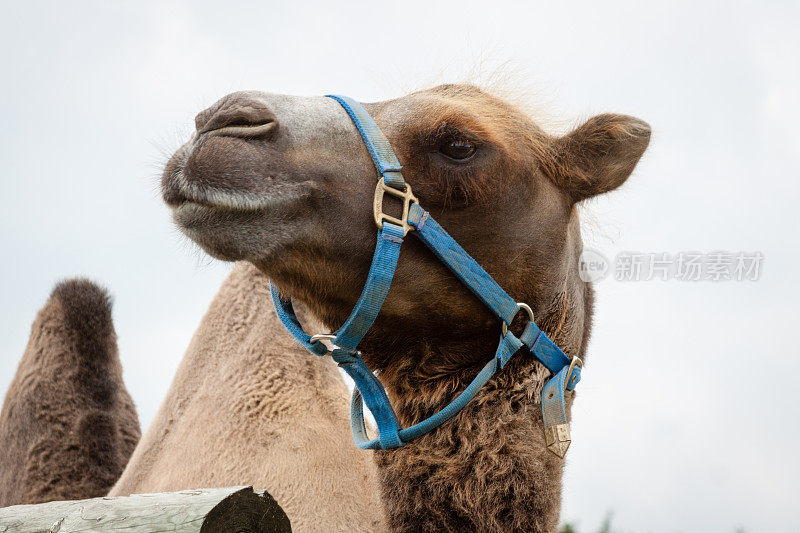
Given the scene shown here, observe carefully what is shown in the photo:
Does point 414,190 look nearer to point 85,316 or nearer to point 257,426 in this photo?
point 257,426

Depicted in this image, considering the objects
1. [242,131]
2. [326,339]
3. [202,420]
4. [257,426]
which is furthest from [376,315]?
[202,420]

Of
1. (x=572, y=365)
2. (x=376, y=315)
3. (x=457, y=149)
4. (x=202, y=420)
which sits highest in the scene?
(x=457, y=149)

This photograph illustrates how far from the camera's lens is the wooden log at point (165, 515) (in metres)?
2.18

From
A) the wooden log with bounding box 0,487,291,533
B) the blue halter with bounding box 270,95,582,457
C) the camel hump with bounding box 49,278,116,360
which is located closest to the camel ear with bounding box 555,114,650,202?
the blue halter with bounding box 270,95,582,457

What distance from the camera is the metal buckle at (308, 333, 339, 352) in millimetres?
3164

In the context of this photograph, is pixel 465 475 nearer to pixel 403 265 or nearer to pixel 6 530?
pixel 403 265

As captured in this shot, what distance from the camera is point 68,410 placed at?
5.32 meters

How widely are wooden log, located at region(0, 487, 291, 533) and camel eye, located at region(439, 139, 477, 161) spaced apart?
1.45 metres

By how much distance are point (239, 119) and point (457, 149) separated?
82 cm

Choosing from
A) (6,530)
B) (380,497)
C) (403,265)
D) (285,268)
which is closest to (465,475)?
(380,497)

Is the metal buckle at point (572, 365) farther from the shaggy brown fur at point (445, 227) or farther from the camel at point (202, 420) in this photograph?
the camel at point (202, 420)

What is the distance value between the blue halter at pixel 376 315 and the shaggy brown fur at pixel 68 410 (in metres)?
2.50

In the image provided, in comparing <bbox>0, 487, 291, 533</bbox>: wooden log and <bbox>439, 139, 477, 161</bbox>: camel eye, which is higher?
<bbox>439, 139, 477, 161</bbox>: camel eye

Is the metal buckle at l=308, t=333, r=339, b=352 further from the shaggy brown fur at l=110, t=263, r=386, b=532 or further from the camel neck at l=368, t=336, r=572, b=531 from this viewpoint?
the shaggy brown fur at l=110, t=263, r=386, b=532
